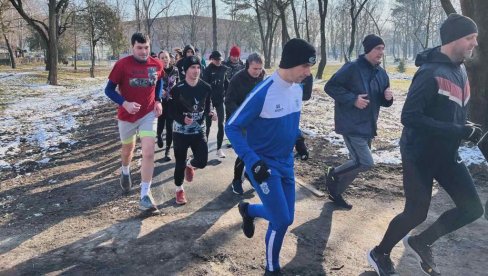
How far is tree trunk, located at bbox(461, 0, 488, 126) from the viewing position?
297 inches

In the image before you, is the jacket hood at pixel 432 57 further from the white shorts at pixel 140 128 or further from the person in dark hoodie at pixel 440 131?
the white shorts at pixel 140 128

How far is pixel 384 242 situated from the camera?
3844 mm

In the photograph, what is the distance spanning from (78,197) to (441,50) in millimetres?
4770

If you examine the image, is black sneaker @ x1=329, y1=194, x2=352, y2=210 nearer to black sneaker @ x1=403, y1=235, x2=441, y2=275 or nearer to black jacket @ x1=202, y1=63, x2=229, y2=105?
black sneaker @ x1=403, y1=235, x2=441, y2=275

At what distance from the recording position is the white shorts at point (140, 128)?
18.4 ft

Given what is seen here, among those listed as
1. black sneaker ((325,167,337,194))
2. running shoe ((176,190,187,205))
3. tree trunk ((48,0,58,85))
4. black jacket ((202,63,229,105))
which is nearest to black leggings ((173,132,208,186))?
running shoe ((176,190,187,205))

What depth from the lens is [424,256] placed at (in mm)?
3865

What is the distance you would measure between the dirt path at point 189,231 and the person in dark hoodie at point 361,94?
82 centimetres

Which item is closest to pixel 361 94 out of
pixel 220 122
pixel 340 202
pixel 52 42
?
pixel 340 202

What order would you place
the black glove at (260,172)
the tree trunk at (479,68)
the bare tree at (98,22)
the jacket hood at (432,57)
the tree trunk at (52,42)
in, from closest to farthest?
the black glove at (260,172)
the jacket hood at (432,57)
the tree trunk at (479,68)
the tree trunk at (52,42)
the bare tree at (98,22)

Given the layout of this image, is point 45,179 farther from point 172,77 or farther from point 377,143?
point 377,143

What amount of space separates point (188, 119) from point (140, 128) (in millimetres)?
641

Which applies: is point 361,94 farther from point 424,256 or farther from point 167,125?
point 167,125

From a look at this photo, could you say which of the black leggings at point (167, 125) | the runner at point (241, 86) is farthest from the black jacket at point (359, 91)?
the black leggings at point (167, 125)
